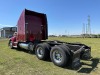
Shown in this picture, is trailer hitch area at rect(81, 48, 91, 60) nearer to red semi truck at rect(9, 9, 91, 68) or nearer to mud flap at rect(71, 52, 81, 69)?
red semi truck at rect(9, 9, 91, 68)

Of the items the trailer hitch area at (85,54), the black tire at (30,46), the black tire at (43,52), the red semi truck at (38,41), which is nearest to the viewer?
the red semi truck at (38,41)

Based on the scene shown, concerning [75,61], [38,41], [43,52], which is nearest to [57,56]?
[75,61]

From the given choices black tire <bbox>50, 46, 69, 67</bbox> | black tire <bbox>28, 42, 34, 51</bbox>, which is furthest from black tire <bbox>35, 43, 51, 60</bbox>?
black tire <bbox>28, 42, 34, 51</bbox>

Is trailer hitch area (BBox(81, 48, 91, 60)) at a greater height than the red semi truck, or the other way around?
the red semi truck

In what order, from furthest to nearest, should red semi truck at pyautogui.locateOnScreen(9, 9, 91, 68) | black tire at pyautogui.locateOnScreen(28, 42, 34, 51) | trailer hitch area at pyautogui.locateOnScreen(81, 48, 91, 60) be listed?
1. black tire at pyautogui.locateOnScreen(28, 42, 34, 51)
2. trailer hitch area at pyautogui.locateOnScreen(81, 48, 91, 60)
3. red semi truck at pyautogui.locateOnScreen(9, 9, 91, 68)

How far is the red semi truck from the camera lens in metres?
8.47

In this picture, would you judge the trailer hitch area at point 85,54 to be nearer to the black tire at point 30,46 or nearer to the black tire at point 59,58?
the black tire at point 59,58

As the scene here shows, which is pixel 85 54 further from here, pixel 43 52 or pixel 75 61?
pixel 43 52

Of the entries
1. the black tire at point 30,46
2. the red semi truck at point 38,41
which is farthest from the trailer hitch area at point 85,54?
the black tire at point 30,46

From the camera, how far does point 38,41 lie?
11453 mm

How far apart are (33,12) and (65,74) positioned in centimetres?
729

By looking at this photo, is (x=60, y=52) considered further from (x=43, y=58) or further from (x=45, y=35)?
(x=45, y=35)

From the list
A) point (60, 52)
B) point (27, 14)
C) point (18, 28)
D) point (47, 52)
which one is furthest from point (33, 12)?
point (60, 52)

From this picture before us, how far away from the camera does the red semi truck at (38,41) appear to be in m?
8.47
